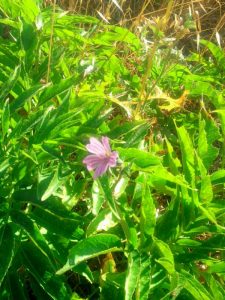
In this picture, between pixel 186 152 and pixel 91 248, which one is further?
pixel 186 152

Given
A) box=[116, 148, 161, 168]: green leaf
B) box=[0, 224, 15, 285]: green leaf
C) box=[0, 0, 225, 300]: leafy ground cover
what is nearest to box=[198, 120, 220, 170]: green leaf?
box=[0, 0, 225, 300]: leafy ground cover

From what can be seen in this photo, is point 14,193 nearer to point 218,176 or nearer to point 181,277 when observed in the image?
point 181,277

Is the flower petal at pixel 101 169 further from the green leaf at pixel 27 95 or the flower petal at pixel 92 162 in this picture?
the green leaf at pixel 27 95

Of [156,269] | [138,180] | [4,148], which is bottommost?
[156,269]

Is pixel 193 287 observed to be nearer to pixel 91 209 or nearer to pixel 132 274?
pixel 132 274

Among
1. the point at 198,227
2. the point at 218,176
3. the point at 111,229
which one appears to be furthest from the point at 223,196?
the point at 111,229

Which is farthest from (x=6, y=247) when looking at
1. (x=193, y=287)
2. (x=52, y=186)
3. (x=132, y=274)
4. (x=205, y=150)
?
(x=205, y=150)

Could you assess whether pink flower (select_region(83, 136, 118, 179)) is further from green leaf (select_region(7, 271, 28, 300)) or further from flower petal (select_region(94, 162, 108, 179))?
green leaf (select_region(7, 271, 28, 300))

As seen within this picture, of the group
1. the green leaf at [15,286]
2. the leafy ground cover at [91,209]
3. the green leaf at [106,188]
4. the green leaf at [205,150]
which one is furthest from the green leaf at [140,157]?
the green leaf at [15,286]

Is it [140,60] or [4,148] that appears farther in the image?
[140,60]
